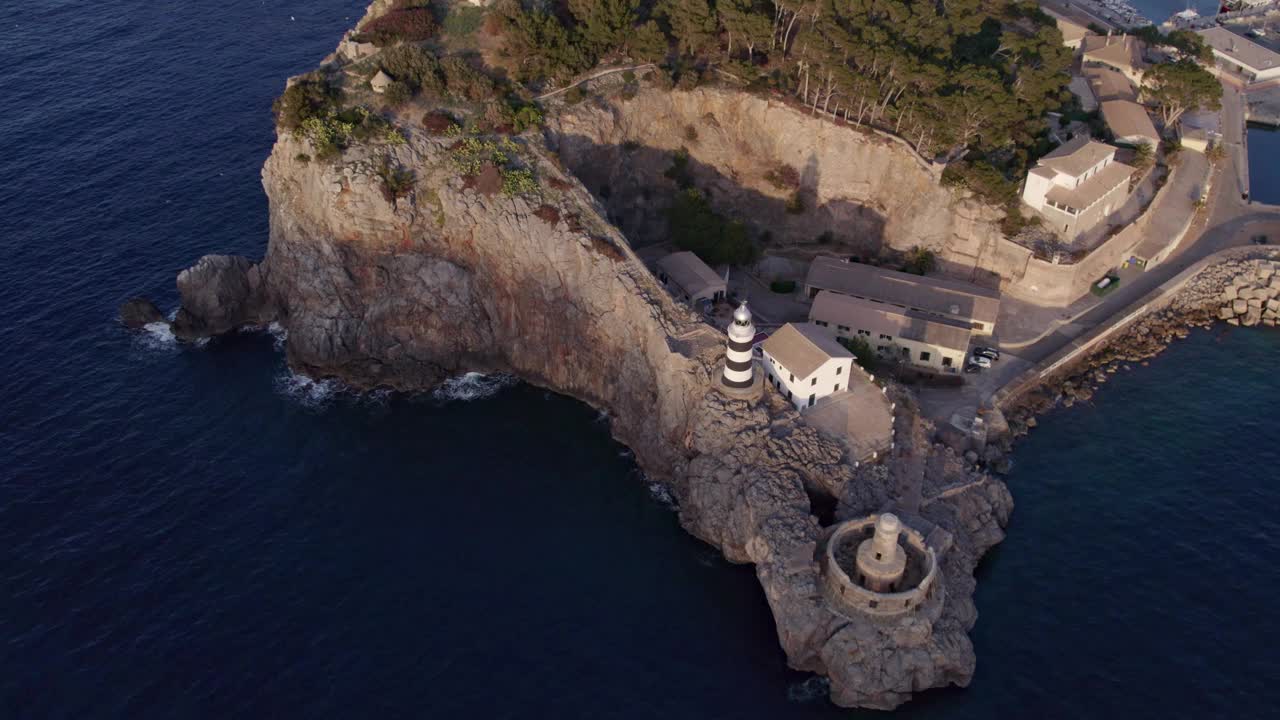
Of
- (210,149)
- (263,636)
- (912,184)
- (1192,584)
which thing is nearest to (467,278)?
(263,636)

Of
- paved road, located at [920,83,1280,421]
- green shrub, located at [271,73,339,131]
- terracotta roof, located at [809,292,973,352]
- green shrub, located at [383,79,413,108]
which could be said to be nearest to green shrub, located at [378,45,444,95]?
green shrub, located at [383,79,413,108]

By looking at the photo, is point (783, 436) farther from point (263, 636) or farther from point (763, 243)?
point (263, 636)

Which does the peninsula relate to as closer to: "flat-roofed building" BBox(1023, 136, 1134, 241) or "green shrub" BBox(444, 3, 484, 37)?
"flat-roofed building" BBox(1023, 136, 1134, 241)

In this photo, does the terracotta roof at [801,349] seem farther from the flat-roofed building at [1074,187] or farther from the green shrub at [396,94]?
the green shrub at [396,94]

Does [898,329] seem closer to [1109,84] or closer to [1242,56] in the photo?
[1109,84]

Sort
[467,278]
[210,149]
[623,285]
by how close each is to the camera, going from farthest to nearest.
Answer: [210,149]
[467,278]
[623,285]

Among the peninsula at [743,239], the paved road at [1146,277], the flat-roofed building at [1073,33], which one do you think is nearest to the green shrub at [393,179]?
the peninsula at [743,239]
